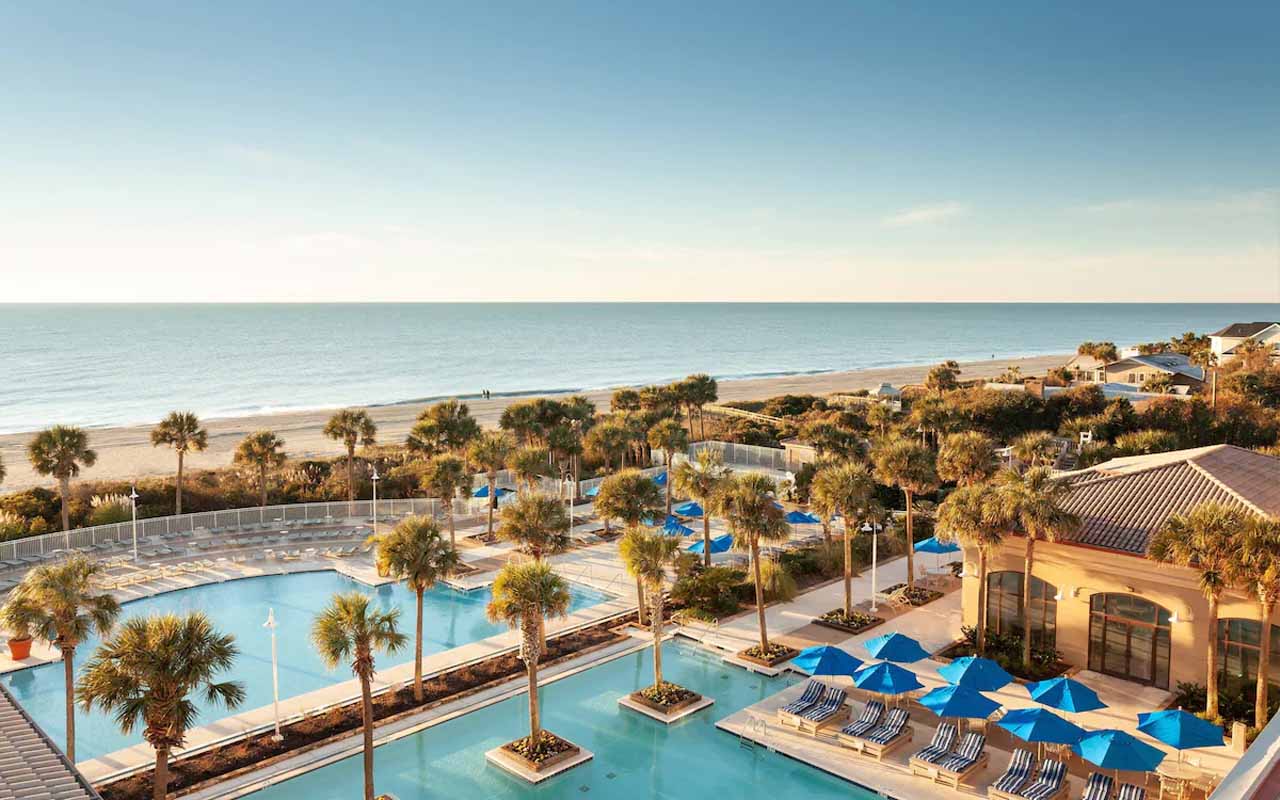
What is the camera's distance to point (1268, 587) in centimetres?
1644

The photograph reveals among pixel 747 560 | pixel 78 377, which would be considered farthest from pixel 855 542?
pixel 78 377

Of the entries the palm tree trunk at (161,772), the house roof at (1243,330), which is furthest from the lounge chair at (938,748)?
the house roof at (1243,330)

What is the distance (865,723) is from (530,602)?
761 centimetres

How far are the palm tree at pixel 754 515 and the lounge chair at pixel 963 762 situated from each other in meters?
6.40

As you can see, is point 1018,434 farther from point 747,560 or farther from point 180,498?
point 180,498

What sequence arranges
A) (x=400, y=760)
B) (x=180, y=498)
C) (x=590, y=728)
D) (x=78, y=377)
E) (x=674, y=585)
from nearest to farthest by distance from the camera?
(x=400, y=760) → (x=590, y=728) → (x=674, y=585) → (x=180, y=498) → (x=78, y=377)

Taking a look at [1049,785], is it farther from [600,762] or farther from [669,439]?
[669,439]

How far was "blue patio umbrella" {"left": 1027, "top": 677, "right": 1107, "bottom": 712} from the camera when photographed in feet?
55.3

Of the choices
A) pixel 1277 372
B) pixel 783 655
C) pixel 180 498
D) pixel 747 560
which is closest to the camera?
pixel 783 655

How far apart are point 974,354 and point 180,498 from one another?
163705 millimetres

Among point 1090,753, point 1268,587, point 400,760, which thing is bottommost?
point 400,760

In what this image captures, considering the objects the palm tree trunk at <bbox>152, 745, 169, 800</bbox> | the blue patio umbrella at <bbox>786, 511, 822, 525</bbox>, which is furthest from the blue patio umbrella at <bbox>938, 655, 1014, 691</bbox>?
the palm tree trunk at <bbox>152, 745, 169, 800</bbox>

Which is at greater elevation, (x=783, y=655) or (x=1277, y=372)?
(x=1277, y=372)

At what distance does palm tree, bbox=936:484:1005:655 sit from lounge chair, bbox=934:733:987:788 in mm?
5396
